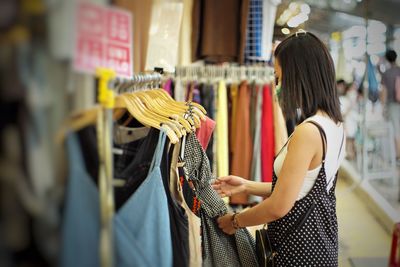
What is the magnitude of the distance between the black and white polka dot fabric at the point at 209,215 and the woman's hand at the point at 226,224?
1 centimetres

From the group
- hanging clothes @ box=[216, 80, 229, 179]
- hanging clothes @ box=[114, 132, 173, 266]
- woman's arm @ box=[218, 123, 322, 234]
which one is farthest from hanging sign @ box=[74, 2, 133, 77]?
hanging clothes @ box=[216, 80, 229, 179]

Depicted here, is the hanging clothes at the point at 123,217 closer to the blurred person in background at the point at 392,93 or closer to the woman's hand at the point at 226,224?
the woman's hand at the point at 226,224

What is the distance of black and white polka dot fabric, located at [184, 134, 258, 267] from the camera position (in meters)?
1.21

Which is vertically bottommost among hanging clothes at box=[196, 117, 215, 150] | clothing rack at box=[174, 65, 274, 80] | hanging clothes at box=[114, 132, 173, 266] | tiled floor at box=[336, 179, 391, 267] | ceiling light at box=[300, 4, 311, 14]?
tiled floor at box=[336, 179, 391, 267]

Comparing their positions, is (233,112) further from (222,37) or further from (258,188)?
(258,188)

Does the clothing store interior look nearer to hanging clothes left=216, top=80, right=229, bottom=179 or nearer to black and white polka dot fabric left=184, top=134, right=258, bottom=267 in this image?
black and white polka dot fabric left=184, top=134, right=258, bottom=267

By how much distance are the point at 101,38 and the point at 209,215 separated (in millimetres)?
758

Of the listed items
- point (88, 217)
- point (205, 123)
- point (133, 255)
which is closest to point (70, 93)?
point (88, 217)

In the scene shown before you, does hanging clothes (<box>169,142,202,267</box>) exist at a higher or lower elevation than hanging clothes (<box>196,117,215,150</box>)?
lower

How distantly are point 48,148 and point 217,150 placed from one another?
6.30 ft

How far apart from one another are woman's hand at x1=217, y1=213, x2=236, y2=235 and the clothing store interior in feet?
0.07

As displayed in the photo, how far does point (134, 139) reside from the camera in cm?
97

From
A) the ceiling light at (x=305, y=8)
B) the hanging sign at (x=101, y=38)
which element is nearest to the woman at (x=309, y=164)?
the ceiling light at (x=305, y=8)

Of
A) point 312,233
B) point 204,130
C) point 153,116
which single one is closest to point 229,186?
point 204,130
